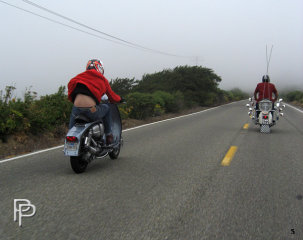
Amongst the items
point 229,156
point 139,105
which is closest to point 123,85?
point 139,105

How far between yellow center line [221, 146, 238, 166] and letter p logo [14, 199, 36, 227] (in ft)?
12.0

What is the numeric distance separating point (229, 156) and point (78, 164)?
131 inches

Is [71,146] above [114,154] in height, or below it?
above

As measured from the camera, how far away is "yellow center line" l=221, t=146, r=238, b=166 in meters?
6.21

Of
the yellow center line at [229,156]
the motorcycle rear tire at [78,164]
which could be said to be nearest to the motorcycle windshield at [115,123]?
the motorcycle rear tire at [78,164]

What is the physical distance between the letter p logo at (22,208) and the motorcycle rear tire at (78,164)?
1250mm

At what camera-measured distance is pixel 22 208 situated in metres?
3.66

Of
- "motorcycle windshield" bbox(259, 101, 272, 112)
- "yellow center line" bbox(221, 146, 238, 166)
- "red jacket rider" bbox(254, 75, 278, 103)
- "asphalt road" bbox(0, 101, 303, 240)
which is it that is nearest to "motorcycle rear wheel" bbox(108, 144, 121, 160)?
"asphalt road" bbox(0, 101, 303, 240)

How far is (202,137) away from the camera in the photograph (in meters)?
9.88

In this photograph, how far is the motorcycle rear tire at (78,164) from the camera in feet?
16.7

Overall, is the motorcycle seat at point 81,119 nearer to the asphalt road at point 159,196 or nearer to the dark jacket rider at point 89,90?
the dark jacket rider at point 89,90

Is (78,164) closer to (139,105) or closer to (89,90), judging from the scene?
(89,90)

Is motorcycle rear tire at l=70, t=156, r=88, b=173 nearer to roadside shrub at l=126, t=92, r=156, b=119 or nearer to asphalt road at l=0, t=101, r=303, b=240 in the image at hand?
asphalt road at l=0, t=101, r=303, b=240

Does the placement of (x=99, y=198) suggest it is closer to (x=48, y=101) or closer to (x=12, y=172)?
(x=12, y=172)
